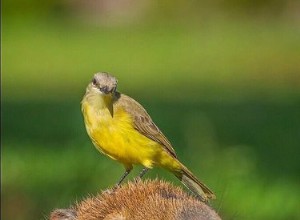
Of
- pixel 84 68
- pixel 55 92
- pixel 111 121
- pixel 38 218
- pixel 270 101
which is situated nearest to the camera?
pixel 111 121

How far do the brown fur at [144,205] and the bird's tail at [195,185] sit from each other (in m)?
0.45

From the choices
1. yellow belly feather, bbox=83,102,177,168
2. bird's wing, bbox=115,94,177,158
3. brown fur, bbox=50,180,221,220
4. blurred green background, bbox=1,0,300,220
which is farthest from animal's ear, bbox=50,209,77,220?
yellow belly feather, bbox=83,102,177,168

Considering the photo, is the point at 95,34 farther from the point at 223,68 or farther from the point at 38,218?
the point at 38,218

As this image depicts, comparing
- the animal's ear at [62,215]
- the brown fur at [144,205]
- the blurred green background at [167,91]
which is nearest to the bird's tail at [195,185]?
the blurred green background at [167,91]

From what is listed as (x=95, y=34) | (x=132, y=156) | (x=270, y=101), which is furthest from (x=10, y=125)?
(x=95, y=34)

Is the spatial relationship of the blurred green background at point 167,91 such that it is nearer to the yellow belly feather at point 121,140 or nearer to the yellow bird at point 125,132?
the yellow bird at point 125,132

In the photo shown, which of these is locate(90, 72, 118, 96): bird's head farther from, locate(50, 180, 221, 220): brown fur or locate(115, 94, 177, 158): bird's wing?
locate(50, 180, 221, 220): brown fur

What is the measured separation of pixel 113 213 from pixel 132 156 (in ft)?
5.25

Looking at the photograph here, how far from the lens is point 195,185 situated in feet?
18.9

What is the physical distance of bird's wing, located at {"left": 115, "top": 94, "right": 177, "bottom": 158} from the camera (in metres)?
5.59

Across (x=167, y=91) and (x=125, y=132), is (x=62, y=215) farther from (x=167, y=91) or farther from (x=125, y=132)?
(x=167, y=91)

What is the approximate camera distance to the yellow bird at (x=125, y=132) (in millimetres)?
5582

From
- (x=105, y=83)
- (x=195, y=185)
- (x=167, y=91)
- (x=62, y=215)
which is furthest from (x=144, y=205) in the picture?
(x=167, y=91)

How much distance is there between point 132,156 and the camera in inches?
247
